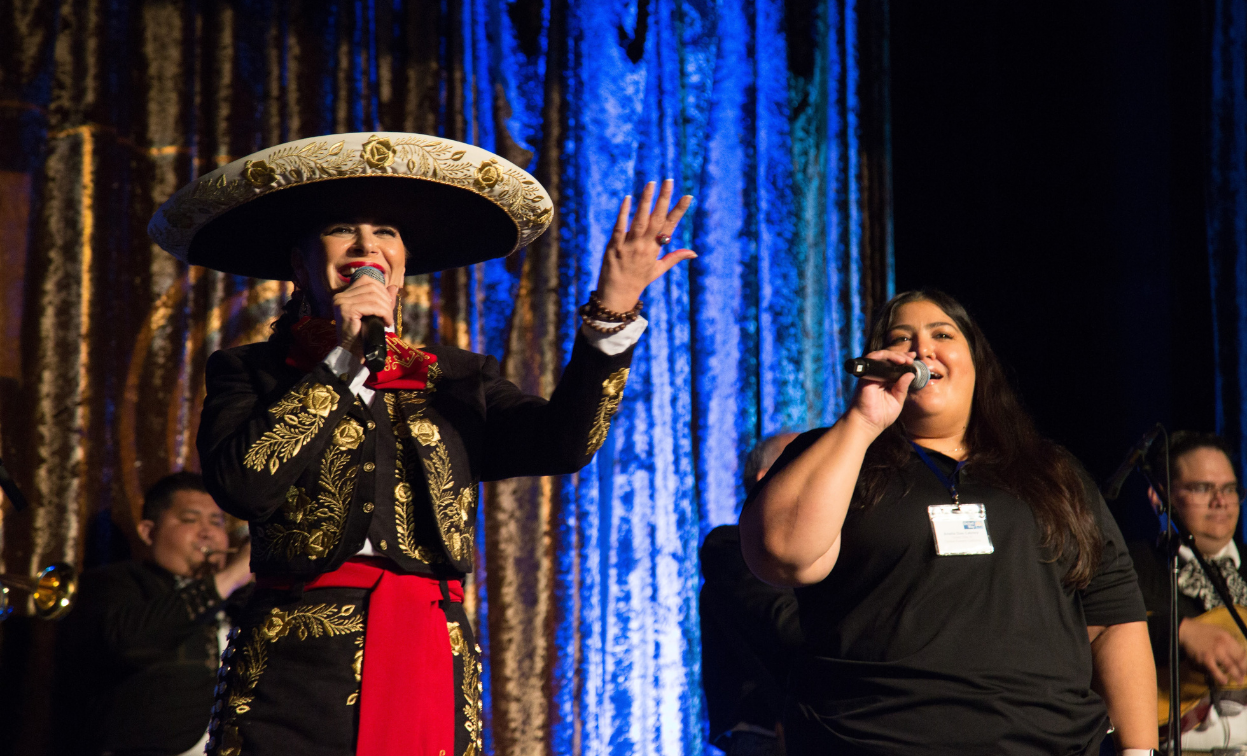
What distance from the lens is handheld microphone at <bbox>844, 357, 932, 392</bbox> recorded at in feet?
6.03

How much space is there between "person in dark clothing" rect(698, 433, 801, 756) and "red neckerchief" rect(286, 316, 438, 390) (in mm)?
1450

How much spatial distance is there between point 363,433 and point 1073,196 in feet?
12.2

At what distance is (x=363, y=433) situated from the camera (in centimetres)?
160

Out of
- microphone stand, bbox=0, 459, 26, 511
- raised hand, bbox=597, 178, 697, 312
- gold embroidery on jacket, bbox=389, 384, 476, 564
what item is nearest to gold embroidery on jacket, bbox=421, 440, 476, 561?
gold embroidery on jacket, bbox=389, 384, 476, 564

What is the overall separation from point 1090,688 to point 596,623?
194 centimetres

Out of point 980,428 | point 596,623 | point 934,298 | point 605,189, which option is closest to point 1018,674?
point 980,428

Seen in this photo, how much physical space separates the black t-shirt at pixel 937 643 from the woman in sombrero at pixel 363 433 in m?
0.49

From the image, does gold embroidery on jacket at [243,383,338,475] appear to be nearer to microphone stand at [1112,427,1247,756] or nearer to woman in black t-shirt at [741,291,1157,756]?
woman in black t-shirt at [741,291,1157,756]

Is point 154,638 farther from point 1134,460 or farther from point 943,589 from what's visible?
point 1134,460

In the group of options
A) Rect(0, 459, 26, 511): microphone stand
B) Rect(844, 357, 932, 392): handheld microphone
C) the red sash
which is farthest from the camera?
Rect(0, 459, 26, 511): microphone stand

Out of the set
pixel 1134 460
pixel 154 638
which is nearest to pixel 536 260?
pixel 154 638

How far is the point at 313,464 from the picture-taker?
5.09ft

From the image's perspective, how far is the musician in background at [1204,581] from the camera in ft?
10.2

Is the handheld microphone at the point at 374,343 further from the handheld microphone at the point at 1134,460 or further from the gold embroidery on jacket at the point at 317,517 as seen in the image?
the handheld microphone at the point at 1134,460
